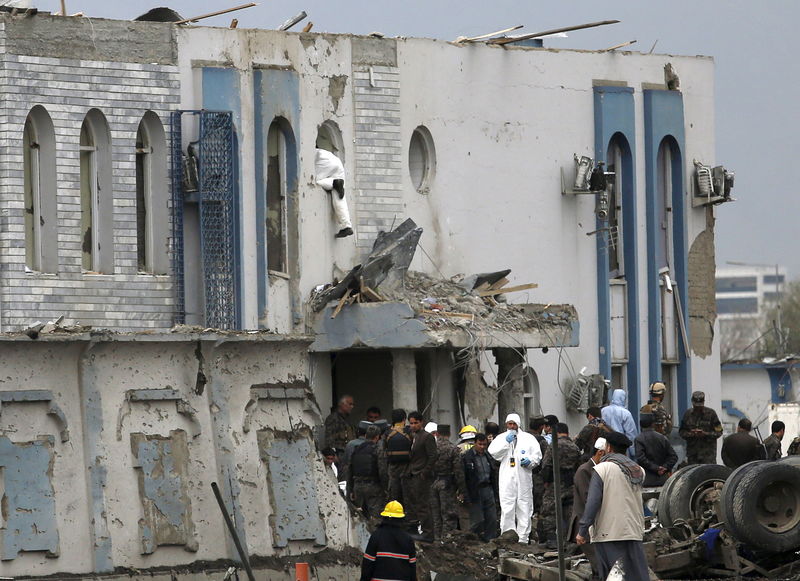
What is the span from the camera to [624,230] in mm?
33031

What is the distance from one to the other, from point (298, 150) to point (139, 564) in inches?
479

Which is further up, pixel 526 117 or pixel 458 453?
pixel 526 117

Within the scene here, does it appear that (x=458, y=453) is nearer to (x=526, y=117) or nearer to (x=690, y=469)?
(x=690, y=469)

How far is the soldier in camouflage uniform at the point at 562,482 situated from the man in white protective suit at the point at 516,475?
22.8 inches

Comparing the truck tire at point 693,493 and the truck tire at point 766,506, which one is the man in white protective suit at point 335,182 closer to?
the truck tire at point 693,493

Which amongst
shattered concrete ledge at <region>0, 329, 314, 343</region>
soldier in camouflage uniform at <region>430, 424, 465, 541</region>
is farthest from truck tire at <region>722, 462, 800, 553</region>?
soldier in camouflage uniform at <region>430, 424, 465, 541</region>

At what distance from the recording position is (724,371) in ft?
176

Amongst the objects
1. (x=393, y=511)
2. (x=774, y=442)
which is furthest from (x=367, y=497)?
(x=393, y=511)

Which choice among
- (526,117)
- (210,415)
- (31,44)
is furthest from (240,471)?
(526,117)

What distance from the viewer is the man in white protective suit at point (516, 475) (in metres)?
22.9

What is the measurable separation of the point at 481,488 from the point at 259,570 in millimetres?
6081

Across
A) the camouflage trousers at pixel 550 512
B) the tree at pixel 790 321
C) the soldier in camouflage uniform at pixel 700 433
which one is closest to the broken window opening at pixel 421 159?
the soldier in camouflage uniform at pixel 700 433

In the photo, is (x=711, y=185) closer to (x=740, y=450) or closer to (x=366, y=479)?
(x=740, y=450)

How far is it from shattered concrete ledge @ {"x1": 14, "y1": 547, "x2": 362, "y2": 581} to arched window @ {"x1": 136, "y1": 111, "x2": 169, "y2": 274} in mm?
9547
